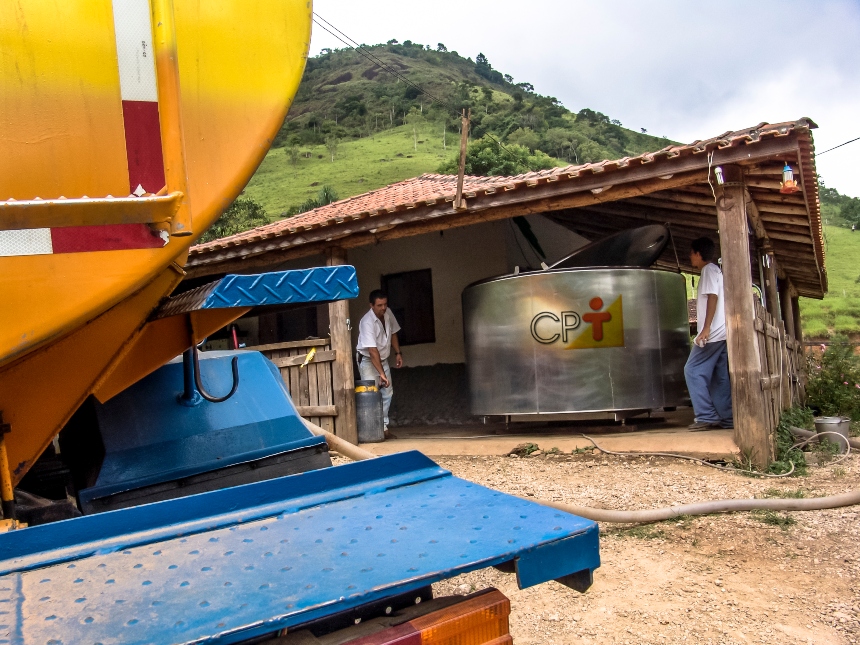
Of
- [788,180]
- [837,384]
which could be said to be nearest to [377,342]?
[788,180]

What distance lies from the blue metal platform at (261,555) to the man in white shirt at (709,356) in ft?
18.3

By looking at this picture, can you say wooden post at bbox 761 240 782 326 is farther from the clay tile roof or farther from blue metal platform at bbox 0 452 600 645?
blue metal platform at bbox 0 452 600 645

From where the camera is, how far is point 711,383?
6.72 meters

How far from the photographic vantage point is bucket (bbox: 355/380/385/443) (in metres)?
8.33

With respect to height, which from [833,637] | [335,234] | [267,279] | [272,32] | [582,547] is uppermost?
[335,234]

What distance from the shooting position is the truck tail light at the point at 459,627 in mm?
1167

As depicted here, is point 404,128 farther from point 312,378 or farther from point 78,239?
point 78,239

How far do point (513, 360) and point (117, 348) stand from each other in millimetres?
6062

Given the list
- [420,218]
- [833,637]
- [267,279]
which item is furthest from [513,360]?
[267,279]

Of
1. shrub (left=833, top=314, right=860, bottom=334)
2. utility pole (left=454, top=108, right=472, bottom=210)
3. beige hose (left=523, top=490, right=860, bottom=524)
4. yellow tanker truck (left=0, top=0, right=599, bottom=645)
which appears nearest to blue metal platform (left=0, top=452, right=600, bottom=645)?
yellow tanker truck (left=0, top=0, right=599, bottom=645)

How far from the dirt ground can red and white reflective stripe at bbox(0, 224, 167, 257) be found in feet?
8.09

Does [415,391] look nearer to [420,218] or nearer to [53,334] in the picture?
[420,218]

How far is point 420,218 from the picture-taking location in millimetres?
7641

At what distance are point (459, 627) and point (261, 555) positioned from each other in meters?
0.39
